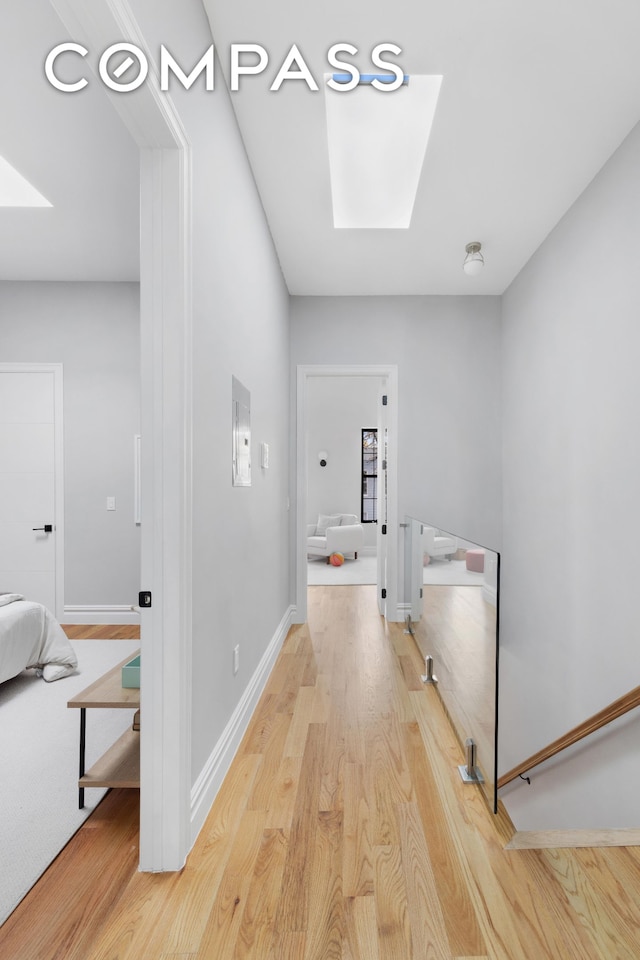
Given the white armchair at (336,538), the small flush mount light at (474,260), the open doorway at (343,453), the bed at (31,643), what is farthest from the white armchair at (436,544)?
the open doorway at (343,453)

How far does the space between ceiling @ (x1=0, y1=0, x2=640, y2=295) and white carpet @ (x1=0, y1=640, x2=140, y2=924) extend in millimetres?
2881

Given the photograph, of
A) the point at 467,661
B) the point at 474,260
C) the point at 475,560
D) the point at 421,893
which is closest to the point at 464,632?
the point at 467,661

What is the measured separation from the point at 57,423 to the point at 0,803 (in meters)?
3.23

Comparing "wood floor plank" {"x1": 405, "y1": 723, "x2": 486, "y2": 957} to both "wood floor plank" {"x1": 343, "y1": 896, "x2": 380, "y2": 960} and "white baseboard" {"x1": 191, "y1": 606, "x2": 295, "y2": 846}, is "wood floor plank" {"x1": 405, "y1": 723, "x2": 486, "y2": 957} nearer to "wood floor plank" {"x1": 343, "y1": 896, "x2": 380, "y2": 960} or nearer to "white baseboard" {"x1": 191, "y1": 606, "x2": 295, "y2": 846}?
"wood floor plank" {"x1": 343, "y1": 896, "x2": 380, "y2": 960}

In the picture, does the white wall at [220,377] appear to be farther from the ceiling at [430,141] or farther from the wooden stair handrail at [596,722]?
the wooden stair handrail at [596,722]

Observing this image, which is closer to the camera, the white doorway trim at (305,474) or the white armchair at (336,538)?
the white doorway trim at (305,474)

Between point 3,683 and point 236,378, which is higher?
point 236,378

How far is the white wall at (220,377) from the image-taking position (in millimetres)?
1674

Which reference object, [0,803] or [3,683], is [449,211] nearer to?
[0,803]

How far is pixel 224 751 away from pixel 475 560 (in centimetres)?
128

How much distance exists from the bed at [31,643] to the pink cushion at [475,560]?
2609mm

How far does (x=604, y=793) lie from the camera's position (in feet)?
8.98

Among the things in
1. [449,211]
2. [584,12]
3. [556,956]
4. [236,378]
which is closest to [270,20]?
[584,12]

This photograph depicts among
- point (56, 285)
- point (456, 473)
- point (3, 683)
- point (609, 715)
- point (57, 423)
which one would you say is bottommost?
point (3, 683)
